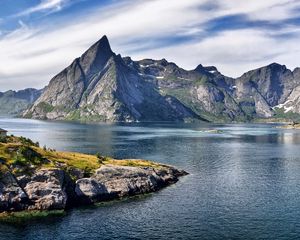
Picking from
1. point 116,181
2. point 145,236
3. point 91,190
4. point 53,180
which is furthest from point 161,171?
point 145,236

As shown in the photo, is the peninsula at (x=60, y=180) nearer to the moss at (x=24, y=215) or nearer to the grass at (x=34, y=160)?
the grass at (x=34, y=160)

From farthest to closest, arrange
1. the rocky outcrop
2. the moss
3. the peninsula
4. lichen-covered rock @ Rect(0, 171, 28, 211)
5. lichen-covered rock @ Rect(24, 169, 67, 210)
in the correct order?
lichen-covered rock @ Rect(24, 169, 67, 210) → the peninsula → the rocky outcrop → lichen-covered rock @ Rect(0, 171, 28, 211) → the moss

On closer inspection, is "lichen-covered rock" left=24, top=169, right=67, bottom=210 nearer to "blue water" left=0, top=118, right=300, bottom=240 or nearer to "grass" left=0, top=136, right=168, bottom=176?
"grass" left=0, top=136, right=168, bottom=176

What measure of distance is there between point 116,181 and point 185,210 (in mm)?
26402

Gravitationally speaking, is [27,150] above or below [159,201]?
above

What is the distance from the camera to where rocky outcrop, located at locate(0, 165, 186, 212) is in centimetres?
9919

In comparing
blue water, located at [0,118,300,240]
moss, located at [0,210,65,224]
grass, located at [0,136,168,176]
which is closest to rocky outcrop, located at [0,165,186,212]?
moss, located at [0,210,65,224]

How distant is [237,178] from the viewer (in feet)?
491

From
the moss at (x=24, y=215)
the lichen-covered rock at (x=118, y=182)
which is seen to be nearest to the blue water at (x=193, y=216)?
the moss at (x=24, y=215)

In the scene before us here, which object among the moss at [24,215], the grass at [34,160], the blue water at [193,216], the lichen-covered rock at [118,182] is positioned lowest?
the blue water at [193,216]

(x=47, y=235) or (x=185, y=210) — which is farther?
(x=185, y=210)

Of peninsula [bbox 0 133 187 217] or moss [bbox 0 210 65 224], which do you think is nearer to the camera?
moss [bbox 0 210 65 224]

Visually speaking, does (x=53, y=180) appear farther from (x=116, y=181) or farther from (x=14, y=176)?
(x=116, y=181)

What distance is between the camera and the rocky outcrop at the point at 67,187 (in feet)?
325
